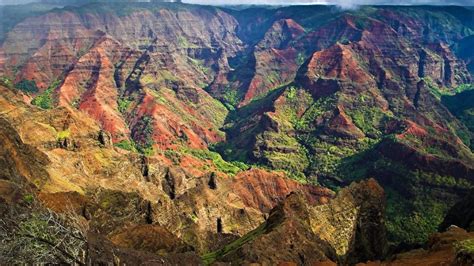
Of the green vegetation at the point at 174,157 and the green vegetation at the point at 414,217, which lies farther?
the green vegetation at the point at 174,157

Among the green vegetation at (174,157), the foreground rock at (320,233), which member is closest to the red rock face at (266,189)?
the green vegetation at (174,157)

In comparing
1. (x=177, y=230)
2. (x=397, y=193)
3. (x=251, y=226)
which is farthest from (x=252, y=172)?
(x=177, y=230)

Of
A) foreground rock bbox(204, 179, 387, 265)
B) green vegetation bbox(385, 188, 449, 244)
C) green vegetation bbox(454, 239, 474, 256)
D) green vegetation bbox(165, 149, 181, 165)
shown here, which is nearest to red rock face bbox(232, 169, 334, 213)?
green vegetation bbox(385, 188, 449, 244)

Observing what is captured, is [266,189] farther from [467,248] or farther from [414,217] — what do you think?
[467,248]

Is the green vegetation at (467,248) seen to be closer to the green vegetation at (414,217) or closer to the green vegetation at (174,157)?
the green vegetation at (414,217)

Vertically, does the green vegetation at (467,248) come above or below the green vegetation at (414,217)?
above

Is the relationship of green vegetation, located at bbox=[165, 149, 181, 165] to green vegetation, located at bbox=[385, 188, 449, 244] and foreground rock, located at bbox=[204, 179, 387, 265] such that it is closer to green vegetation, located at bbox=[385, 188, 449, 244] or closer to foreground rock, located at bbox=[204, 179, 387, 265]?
green vegetation, located at bbox=[385, 188, 449, 244]

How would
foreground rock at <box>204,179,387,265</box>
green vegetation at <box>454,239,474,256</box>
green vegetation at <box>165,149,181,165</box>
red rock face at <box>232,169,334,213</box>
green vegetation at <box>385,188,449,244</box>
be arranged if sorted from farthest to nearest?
green vegetation at <box>165,149,181,165</box>, red rock face at <box>232,169,334,213</box>, green vegetation at <box>385,188,449,244</box>, foreground rock at <box>204,179,387,265</box>, green vegetation at <box>454,239,474,256</box>

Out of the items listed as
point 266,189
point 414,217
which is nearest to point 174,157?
point 266,189

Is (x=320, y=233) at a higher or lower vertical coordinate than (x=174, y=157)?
higher

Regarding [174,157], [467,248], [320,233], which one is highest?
[467,248]

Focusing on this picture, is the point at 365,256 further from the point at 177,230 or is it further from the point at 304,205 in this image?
the point at 177,230
